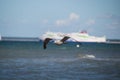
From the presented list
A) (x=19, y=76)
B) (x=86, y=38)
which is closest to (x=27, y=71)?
(x=19, y=76)

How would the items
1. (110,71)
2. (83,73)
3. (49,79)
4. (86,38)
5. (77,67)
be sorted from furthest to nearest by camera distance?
(86,38), (77,67), (110,71), (83,73), (49,79)

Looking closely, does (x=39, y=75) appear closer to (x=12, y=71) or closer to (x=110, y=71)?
(x=12, y=71)

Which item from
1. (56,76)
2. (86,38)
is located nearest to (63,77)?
(56,76)

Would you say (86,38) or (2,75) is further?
(86,38)

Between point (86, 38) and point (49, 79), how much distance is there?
141783 millimetres

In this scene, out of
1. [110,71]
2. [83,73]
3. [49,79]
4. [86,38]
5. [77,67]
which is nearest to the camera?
[49,79]

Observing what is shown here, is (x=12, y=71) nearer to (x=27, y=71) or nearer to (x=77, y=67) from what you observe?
(x=27, y=71)

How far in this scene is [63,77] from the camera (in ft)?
130

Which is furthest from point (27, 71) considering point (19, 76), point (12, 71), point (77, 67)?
point (77, 67)

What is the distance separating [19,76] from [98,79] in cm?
748

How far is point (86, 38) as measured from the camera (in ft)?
589

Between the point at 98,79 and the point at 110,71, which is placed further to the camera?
the point at 110,71

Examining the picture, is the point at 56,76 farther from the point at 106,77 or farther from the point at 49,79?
the point at 106,77

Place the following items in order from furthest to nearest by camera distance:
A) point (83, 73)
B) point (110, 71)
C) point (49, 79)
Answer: point (110, 71) → point (83, 73) → point (49, 79)
